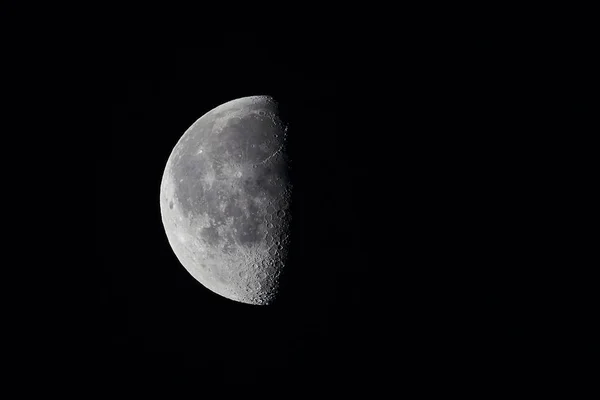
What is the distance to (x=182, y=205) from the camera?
12.3 feet

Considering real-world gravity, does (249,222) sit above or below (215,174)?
below

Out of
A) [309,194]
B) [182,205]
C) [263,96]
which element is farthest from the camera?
[263,96]

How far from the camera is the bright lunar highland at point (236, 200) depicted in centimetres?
347

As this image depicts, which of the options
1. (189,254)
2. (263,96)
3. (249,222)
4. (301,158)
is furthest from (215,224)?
(263,96)

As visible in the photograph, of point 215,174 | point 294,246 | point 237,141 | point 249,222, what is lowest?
point 294,246

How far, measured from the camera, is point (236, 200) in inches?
137

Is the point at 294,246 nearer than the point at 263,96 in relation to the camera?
Yes

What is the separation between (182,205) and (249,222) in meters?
0.61

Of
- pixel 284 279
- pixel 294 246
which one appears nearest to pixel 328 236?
pixel 294 246

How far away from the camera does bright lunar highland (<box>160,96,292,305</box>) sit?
136 inches

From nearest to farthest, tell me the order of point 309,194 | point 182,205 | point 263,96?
point 309,194, point 182,205, point 263,96

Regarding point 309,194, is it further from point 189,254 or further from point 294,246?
point 189,254

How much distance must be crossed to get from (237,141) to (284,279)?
112cm

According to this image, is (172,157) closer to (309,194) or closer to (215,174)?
(215,174)
